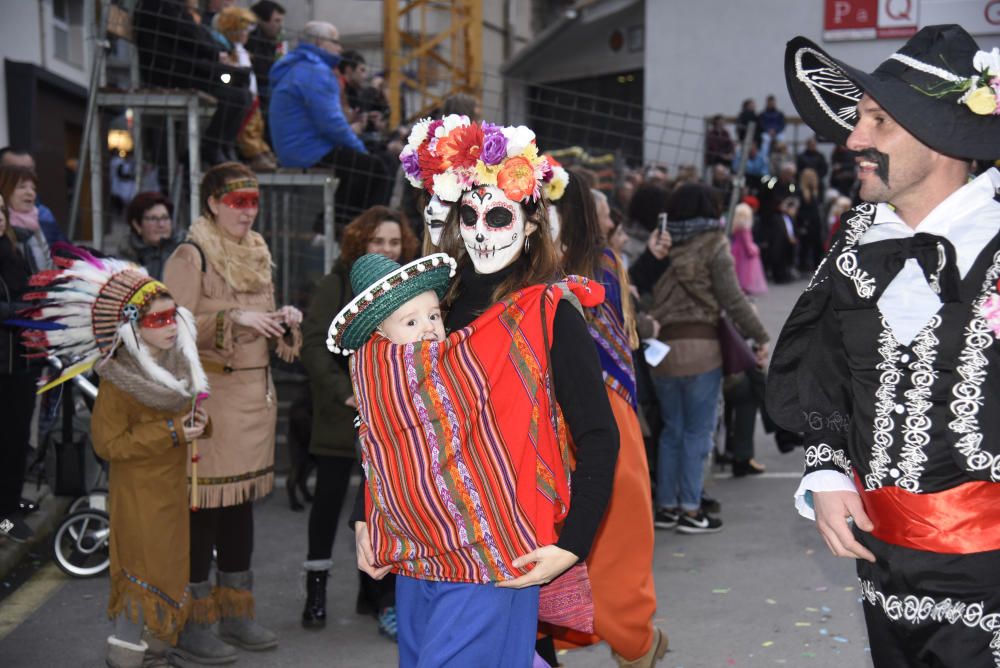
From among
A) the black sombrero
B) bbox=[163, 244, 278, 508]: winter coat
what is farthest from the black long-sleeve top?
bbox=[163, 244, 278, 508]: winter coat

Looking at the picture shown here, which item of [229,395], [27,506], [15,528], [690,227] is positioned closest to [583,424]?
[229,395]

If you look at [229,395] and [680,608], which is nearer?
[229,395]

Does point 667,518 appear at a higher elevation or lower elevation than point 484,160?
lower

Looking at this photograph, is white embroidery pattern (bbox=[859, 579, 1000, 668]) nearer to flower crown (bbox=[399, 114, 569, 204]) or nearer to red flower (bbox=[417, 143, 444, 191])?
flower crown (bbox=[399, 114, 569, 204])

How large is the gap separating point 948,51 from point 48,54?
1518 cm

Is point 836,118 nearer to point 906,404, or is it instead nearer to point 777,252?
point 906,404

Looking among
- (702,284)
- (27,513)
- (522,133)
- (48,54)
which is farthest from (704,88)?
(522,133)

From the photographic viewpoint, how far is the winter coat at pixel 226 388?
15.3ft

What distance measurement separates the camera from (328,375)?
5.15 metres

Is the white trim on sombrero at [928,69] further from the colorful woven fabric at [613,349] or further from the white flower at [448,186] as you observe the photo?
the colorful woven fabric at [613,349]

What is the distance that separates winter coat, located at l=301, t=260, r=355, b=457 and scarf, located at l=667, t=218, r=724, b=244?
211cm

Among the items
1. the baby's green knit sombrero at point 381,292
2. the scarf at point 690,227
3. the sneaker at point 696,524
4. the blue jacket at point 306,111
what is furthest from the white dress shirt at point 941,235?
the blue jacket at point 306,111

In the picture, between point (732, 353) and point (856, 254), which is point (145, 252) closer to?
point (732, 353)

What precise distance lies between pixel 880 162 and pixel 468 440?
1.15 m
